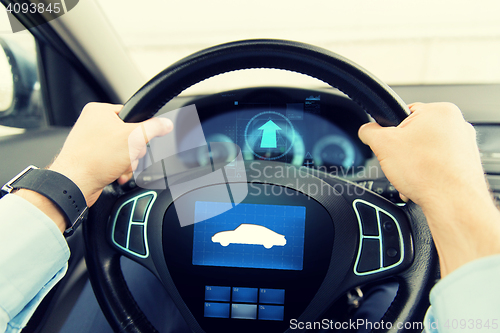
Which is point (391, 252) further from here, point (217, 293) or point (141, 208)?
point (141, 208)

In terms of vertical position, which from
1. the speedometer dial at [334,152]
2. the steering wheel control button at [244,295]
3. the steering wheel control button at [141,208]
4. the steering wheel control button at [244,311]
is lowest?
the steering wheel control button at [244,311]

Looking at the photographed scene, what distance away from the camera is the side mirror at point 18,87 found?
1.16 metres

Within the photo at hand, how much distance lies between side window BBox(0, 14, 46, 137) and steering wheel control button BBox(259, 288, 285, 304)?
106 cm

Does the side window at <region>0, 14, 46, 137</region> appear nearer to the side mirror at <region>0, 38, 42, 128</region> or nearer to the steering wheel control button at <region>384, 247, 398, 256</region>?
the side mirror at <region>0, 38, 42, 128</region>

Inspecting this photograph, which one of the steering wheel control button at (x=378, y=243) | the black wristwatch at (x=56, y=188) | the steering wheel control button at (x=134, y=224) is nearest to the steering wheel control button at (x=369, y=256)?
the steering wheel control button at (x=378, y=243)

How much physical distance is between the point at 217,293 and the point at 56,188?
45cm

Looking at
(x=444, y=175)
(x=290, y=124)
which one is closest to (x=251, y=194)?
(x=444, y=175)

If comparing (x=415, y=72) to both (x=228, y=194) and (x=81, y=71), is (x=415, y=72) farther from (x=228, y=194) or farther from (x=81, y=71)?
(x=81, y=71)

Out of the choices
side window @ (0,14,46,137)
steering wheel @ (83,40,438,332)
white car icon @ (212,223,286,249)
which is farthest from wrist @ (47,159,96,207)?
side window @ (0,14,46,137)

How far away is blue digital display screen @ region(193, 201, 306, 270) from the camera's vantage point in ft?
2.45

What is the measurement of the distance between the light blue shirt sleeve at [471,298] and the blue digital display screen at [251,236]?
31 centimetres

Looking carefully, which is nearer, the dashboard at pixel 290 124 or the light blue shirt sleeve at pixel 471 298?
the light blue shirt sleeve at pixel 471 298

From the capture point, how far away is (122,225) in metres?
0.73

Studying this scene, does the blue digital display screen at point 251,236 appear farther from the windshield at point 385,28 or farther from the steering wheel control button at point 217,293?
the windshield at point 385,28
